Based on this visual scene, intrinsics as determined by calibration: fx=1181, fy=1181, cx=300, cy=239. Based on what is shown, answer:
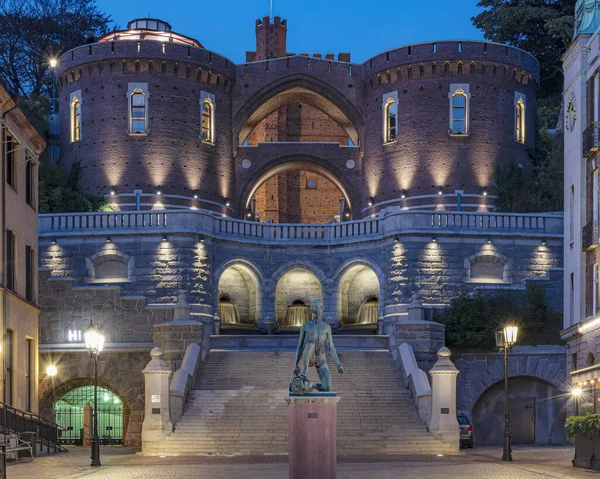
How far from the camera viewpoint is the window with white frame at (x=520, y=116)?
219 ft

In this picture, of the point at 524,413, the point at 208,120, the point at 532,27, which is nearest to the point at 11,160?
the point at 524,413

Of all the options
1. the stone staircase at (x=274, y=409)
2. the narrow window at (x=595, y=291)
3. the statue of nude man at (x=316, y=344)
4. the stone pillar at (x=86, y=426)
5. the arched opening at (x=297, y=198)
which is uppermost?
the arched opening at (x=297, y=198)

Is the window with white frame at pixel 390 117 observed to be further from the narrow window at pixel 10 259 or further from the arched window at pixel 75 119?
the narrow window at pixel 10 259

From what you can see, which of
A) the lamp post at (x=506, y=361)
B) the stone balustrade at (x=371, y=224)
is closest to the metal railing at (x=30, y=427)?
the stone balustrade at (x=371, y=224)

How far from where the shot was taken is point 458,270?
51562 mm

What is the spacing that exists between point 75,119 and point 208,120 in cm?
750

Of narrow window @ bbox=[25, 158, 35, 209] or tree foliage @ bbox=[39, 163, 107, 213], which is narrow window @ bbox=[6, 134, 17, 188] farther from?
tree foliage @ bbox=[39, 163, 107, 213]

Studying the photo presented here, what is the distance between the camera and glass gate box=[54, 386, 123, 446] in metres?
46.7

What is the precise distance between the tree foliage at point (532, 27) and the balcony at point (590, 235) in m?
35.6

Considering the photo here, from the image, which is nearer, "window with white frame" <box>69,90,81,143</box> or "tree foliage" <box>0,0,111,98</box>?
"window with white frame" <box>69,90,81,143</box>

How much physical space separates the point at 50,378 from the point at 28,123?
1226cm

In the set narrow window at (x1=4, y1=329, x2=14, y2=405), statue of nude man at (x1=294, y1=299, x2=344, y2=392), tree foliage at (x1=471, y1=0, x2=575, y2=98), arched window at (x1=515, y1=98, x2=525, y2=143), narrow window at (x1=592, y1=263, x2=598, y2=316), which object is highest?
tree foliage at (x1=471, y1=0, x2=575, y2=98)

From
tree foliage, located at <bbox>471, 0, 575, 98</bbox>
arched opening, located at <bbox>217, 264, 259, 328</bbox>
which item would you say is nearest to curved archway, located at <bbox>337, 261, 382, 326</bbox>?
arched opening, located at <bbox>217, 264, 259, 328</bbox>

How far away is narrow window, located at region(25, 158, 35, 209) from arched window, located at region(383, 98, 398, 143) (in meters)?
29.5
